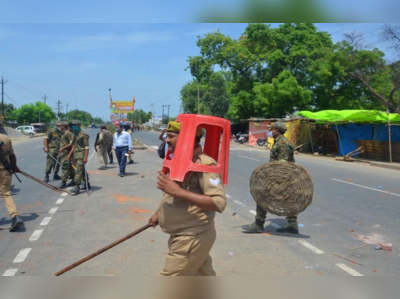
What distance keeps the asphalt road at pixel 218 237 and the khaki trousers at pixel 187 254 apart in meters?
1.65

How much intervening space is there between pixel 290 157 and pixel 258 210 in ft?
3.17

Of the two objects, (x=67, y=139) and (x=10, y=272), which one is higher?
(x=67, y=139)

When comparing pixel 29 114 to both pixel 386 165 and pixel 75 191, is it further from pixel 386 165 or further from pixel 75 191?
pixel 75 191

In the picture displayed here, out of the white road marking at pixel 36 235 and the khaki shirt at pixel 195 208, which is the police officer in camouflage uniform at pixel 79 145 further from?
the khaki shirt at pixel 195 208

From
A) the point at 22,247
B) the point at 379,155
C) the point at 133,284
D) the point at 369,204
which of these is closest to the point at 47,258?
the point at 22,247

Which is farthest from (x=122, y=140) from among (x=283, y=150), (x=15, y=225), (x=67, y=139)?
(x=283, y=150)

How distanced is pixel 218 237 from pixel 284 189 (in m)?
1.20

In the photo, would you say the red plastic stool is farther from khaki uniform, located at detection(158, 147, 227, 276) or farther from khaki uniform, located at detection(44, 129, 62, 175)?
khaki uniform, located at detection(44, 129, 62, 175)

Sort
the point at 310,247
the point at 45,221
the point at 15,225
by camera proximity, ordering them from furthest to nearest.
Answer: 1. the point at 45,221
2. the point at 15,225
3. the point at 310,247

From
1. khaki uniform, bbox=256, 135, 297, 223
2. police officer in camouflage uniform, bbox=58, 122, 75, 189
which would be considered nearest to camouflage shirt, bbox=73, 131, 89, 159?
police officer in camouflage uniform, bbox=58, 122, 75, 189

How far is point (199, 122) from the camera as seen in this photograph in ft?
10.2

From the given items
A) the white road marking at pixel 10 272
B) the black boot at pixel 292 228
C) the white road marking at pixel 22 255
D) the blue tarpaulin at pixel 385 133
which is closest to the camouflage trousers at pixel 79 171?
the white road marking at pixel 22 255

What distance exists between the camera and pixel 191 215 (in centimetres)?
303

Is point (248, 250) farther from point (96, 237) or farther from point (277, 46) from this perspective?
point (277, 46)
